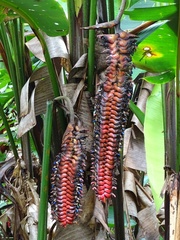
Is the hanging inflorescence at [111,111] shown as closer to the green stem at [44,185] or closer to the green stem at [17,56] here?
the green stem at [44,185]

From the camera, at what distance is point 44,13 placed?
24.1 inches

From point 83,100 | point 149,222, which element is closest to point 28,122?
point 83,100

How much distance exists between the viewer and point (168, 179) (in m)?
0.53

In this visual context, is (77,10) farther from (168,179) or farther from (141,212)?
(141,212)

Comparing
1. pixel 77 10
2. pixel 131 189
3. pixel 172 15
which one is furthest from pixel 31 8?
pixel 131 189

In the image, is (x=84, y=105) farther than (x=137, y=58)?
No

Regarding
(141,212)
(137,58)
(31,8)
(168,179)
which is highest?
(31,8)

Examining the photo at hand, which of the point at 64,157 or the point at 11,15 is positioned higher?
the point at 11,15

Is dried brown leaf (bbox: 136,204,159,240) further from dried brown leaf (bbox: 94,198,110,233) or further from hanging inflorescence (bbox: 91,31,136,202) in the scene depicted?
hanging inflorescence (bbox: 91,31,136,202)

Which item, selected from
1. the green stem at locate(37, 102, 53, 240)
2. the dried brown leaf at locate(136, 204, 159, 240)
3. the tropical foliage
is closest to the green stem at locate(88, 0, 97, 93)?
the tropical foliage

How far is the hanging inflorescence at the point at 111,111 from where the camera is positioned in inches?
18.5

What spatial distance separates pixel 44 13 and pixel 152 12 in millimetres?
178

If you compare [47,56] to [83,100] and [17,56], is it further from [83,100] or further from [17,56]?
[17,56]

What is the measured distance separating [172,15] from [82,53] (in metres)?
0.16
